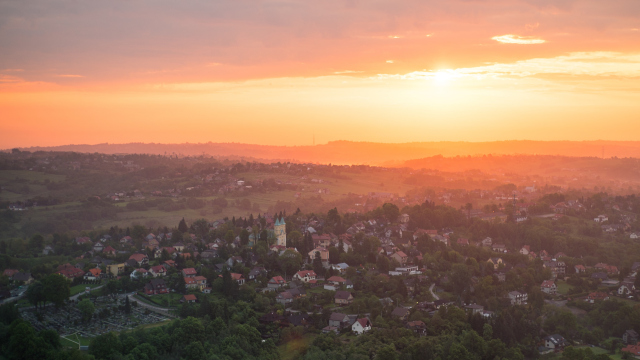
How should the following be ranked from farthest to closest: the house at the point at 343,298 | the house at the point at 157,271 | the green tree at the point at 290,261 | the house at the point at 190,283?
the green tree at the point at 290,261 < the house at the point at 157,271 < the house at the point at 190,283 < the house at the point at 343,298

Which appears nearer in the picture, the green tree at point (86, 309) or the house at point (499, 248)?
the green tree at point (86, 309)

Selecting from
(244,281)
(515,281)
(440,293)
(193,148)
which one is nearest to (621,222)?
(515,281)

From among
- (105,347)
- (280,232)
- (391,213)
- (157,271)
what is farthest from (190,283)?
(391,213)

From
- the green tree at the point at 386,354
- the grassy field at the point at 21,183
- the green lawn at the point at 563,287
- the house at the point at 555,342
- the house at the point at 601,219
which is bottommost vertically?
the house at the point at 555,342

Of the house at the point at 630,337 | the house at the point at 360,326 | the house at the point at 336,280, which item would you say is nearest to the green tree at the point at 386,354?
the house at the point at 360,326

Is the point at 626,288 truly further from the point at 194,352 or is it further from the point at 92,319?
the point at 92,319

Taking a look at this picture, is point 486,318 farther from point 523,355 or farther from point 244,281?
point 244,281

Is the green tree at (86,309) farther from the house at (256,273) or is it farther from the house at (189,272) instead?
the house at (256,273)
